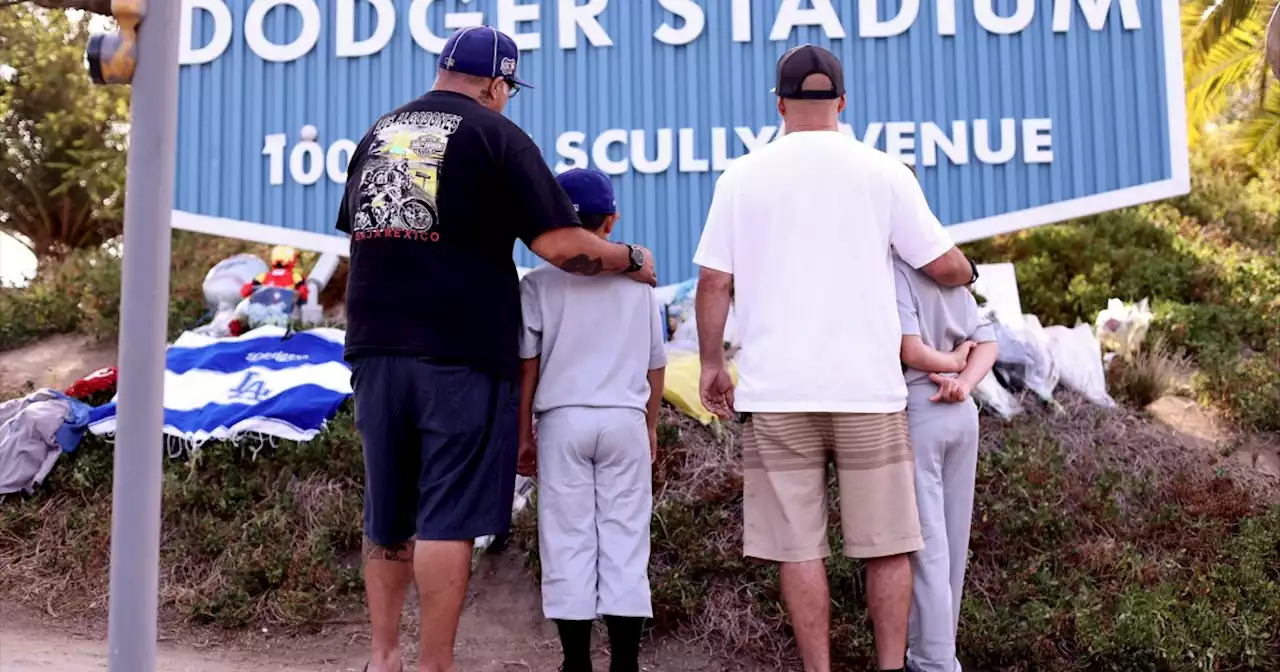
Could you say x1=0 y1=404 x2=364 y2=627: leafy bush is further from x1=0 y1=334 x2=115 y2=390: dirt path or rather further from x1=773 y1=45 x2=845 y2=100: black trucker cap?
x1=773 y1=45 x2=845 y2=100: black trucker cap

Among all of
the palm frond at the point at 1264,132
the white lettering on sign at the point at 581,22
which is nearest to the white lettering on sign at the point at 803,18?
the white lettering on sign at the point at 581,22

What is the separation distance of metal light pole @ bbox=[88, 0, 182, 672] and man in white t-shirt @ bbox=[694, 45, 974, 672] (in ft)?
5.52

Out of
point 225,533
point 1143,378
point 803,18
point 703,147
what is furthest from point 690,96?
point 225,533

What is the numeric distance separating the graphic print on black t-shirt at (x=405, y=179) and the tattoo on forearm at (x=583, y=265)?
16.0 inches

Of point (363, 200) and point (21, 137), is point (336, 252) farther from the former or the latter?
point (21, 137)

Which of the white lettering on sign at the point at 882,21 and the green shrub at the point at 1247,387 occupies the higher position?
the white lettering on sign at the point at 882,21

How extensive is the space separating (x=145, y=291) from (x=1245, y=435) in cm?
617

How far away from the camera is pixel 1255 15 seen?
1113cm

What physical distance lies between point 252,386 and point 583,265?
3.72 metres

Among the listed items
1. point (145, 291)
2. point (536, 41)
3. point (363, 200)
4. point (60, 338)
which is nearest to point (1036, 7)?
point (536, 41)

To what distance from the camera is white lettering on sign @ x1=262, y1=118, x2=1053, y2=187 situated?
779 centimetres

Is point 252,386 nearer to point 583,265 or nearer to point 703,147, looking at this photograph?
point 703,147

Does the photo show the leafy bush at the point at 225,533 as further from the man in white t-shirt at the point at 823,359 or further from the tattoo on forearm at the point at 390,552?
the man in white t-shirt at the point at 823,359

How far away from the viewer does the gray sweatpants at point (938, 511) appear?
12.4 ft
